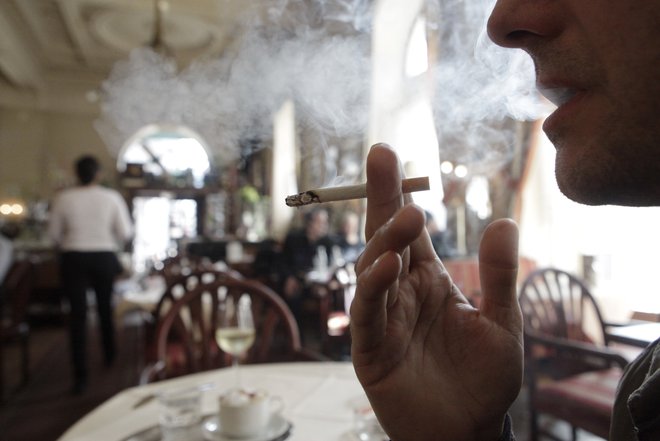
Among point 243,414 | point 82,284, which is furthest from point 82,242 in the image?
point 243,414

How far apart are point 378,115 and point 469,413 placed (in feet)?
5.45

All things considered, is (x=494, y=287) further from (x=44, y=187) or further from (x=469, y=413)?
(x=44, y=187)

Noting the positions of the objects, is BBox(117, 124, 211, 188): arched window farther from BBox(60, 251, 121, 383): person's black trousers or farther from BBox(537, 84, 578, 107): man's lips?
BBox(537, 84, 578, 107): man's lips

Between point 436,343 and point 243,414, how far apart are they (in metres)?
0.49

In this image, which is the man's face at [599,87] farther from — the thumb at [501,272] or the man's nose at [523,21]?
Answer: the thumb at [501,272]

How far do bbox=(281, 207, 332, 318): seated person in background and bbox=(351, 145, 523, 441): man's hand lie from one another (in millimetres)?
4019

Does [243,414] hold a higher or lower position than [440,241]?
lower

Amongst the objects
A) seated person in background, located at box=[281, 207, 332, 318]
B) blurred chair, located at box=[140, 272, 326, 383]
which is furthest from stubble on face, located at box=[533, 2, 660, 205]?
seated person in background, located at box=[281, 207, 332, 318]

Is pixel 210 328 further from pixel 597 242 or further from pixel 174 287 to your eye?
pixel 597 242

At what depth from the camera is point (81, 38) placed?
24.3ft

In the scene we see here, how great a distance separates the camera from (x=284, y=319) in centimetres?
198

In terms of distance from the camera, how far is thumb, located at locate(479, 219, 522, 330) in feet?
2.35

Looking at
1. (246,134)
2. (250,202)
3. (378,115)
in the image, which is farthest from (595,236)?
(250,202)

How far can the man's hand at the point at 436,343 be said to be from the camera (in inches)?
25.8
